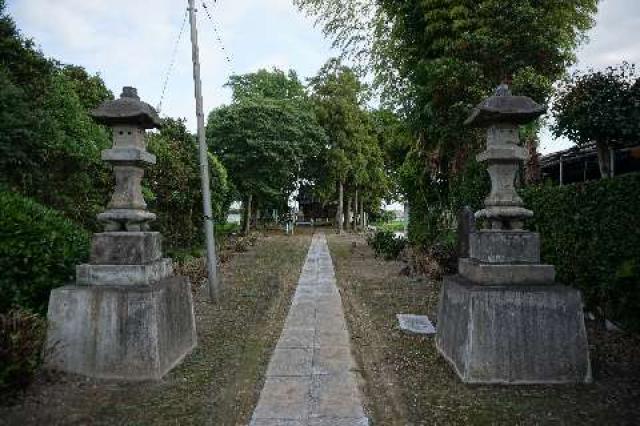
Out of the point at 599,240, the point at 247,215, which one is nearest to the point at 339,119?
the point at 247,215

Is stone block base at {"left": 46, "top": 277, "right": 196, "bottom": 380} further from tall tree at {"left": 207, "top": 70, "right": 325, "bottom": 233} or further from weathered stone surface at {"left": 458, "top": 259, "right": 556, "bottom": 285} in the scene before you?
tall tree at {"left": 207, "top": 70, "right": 325, "bottom": 233}

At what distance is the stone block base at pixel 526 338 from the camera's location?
491cm

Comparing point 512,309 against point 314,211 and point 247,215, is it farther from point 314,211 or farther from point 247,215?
point 314,211

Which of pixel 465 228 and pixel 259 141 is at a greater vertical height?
pixel 259 141

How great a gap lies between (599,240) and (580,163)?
9.08 m

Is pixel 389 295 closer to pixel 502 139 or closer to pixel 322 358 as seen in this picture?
pixel 322 358

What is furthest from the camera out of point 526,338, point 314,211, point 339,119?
point 314,211

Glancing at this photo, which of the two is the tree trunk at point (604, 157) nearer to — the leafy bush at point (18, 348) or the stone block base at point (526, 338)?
the stone block base at point (526, 338)

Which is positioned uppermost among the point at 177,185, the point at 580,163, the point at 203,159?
the point at 580,163

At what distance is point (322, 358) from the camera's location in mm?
5848

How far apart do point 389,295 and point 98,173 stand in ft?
26.6

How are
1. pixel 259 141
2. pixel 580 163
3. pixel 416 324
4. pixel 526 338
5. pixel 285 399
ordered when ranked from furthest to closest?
pixel 259 141 < pixel 580 163 < pixel 416 324 < pixel 526 338 < pixel 285 399

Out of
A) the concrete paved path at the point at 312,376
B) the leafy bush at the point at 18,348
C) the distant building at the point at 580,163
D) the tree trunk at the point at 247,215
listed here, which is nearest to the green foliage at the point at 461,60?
the distant building at the point at 580,163

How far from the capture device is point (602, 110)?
28.8 feet
